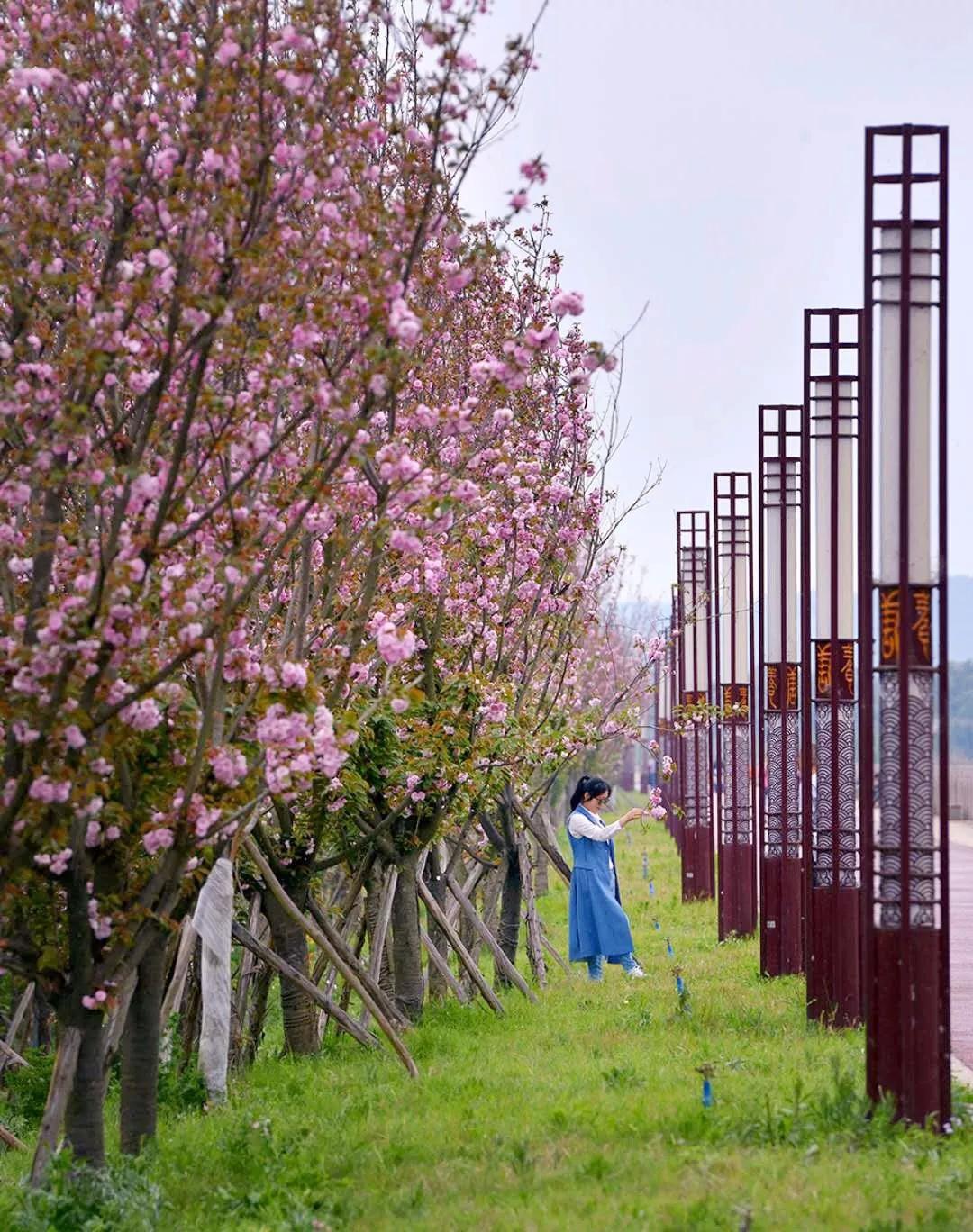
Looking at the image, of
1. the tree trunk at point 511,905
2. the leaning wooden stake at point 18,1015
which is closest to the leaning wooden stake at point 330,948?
the leaning wooden stake at point 18,1015

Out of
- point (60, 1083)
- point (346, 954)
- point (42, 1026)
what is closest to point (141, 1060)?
point (60, 1083)

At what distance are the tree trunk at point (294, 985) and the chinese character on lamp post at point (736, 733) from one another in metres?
8.18

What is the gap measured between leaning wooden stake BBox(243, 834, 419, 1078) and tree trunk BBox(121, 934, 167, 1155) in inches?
69.2

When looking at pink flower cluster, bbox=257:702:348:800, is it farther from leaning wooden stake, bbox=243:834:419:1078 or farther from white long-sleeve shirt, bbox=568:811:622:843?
white long-sleeve shirt, bbox=568:811:622:843

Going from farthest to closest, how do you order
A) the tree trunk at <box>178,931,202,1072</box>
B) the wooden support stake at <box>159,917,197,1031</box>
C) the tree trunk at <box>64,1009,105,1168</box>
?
the tree trunk at <box>178,931,202,1072</box> < the wooden support stake at <box>159,917,197,1031</box> < the tree trunk at <box>64,1009,105,1168</box>

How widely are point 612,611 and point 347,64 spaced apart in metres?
36.1

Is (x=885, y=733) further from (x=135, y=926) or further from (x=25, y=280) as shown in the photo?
(x=25, y=280)

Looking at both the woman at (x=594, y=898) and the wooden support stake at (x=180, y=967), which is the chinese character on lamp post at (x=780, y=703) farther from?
the wooden support stake at (x=180, y=967)

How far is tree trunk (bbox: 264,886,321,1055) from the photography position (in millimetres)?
12859

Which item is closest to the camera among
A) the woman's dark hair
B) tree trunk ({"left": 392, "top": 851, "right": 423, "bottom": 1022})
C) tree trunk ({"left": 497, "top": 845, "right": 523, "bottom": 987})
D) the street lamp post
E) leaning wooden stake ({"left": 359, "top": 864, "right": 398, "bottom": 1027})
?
leaning wooden stake ({"left": 359, "top": 864, "right": 398, "bottom": 1027})

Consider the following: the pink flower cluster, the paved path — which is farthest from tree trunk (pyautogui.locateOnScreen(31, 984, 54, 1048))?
the pink flower cluster

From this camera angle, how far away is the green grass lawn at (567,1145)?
294 inches

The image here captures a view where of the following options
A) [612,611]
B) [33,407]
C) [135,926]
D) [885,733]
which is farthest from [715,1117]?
[612,611]

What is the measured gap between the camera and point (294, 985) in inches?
518
